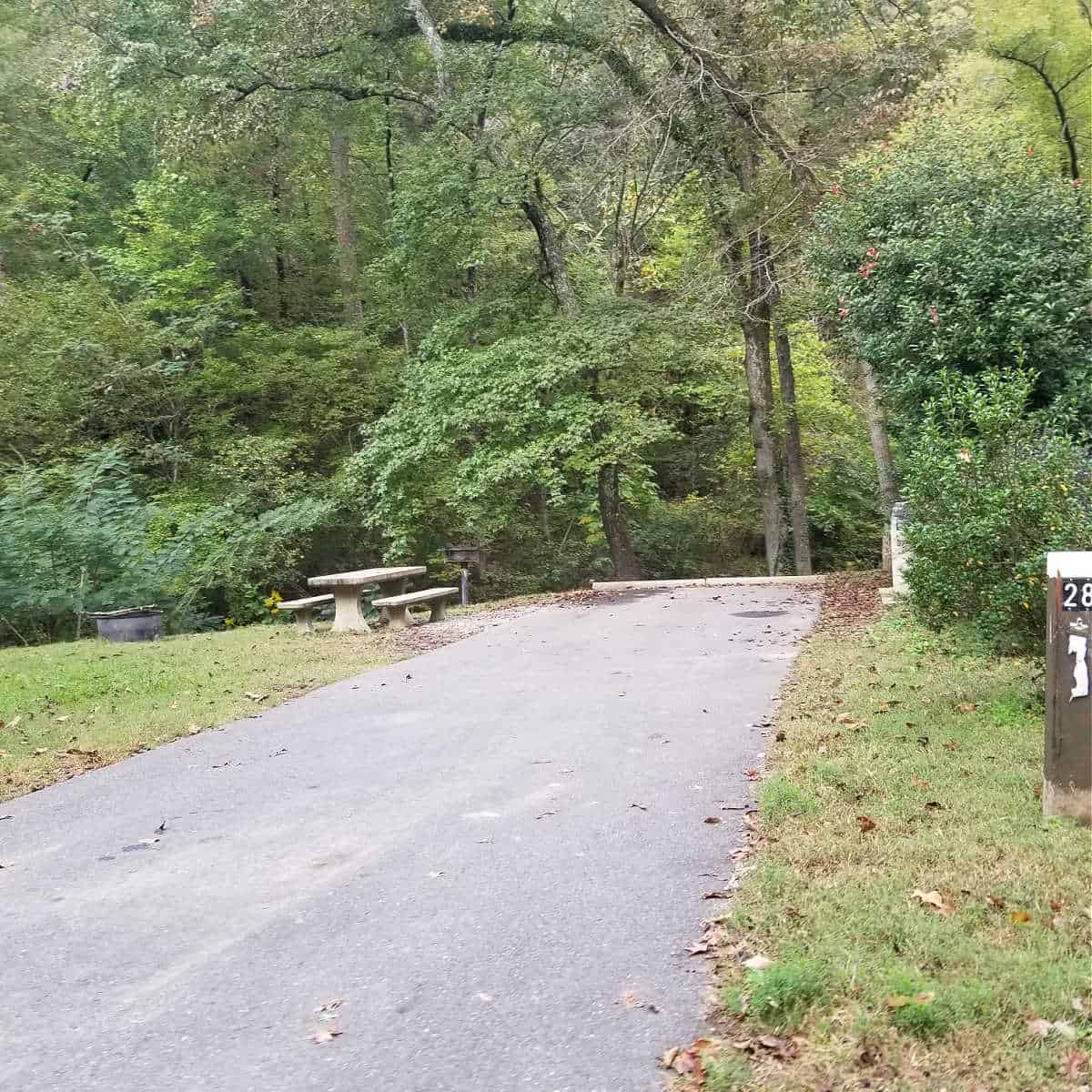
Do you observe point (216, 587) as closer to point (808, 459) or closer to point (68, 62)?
point (68, 62)

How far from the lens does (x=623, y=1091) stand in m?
2.83

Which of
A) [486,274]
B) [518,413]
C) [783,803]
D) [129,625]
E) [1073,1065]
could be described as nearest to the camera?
[1073,1065]

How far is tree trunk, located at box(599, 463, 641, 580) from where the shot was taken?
64.2 feet

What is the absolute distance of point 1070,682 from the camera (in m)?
4.37

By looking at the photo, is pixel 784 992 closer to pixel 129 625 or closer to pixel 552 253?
pixel 129 625

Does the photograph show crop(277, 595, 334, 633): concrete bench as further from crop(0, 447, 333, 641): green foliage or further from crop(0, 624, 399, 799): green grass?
crop(0, 447, 333, 641): green foliage

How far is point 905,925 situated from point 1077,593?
5.39 feet

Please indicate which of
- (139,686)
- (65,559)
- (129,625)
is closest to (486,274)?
(65,559)

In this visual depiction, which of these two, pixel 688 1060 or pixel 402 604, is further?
pixel 402 604

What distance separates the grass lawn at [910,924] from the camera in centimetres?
284

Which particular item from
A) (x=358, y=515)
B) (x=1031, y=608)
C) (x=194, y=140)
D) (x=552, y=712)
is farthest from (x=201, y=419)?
(x=1031, y=608)

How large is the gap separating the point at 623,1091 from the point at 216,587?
17.8 metres

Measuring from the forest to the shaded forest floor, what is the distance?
658 centimetres

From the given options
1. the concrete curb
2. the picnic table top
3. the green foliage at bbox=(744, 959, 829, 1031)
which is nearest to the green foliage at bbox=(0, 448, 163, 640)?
the picnic table top
